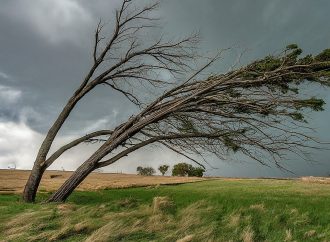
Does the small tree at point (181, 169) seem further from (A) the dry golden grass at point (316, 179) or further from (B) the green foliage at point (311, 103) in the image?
(B) the green foliage at point (311, 103)

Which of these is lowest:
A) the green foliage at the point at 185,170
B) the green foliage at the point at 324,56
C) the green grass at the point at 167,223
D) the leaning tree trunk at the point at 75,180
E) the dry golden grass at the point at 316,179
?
the green grass at the point at 167,223

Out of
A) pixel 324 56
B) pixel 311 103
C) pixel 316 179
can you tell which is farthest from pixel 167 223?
pixel 316 179

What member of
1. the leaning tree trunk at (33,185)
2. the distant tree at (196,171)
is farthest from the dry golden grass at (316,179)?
the leaning tree trunk at (33,185)

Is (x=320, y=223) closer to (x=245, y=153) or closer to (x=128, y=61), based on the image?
(x=245, y=153)

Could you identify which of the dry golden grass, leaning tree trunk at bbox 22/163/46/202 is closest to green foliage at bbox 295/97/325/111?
leaning tree trunk at bbox 22/163/46/202

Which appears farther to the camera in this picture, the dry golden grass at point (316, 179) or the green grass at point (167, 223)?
the dry golden grass at point (316, 179)

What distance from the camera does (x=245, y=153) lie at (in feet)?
→ 52.1

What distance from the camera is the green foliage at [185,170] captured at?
40697mm

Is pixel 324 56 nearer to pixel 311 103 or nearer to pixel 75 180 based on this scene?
pixel 311 103

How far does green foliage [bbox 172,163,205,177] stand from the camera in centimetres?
4070

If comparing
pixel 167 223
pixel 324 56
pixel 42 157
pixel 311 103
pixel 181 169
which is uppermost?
pixel 181 169

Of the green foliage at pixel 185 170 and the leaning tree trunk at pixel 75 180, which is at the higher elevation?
the green foliage at pixel 185 170

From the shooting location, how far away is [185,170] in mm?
42219

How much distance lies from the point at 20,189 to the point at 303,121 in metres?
12.7
